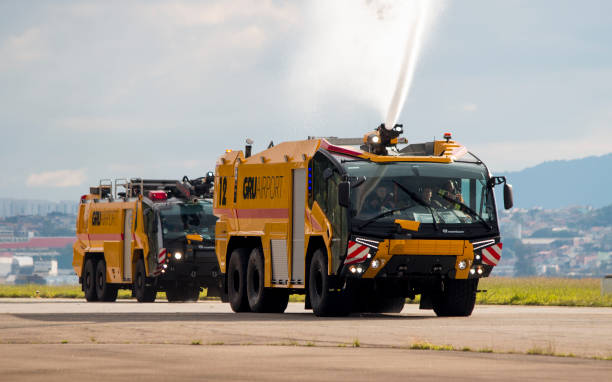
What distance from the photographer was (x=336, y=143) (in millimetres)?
27859

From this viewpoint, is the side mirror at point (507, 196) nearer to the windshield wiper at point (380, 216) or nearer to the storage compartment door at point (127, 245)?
the windshield wiper at point (380, 216)

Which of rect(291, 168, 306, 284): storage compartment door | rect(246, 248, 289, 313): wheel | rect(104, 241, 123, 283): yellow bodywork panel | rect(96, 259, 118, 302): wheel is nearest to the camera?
rect(291, 168, 306, 284): storage compartment door

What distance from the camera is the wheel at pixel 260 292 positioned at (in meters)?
29.8

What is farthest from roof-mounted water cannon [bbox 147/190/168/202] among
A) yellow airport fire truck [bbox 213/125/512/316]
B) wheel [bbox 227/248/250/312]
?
yellow airport fire truck [bbox 213/125/512/316]

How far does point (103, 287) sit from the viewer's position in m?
45.1

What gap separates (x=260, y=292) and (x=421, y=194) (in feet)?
15.3

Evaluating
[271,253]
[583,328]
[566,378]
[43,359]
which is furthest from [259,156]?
[566,378]

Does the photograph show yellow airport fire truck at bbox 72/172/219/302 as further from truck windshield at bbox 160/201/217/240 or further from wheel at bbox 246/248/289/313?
wheel at bbox 246/248/289/313

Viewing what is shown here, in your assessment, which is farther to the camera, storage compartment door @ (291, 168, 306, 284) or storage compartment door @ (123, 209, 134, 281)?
storage compartment door @ (123, 209, 134, 281)

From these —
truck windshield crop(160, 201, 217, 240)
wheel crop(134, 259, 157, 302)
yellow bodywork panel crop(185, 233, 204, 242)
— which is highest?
truck windshield crop(160, 201, 217, 240)

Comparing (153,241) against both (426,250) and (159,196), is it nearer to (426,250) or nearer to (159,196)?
(159,196)

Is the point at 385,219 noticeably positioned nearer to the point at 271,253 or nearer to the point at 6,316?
the point at 271,253

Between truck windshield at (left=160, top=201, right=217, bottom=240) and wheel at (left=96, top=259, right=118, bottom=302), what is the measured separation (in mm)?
5188

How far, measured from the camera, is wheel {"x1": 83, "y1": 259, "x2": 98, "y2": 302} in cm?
4628
